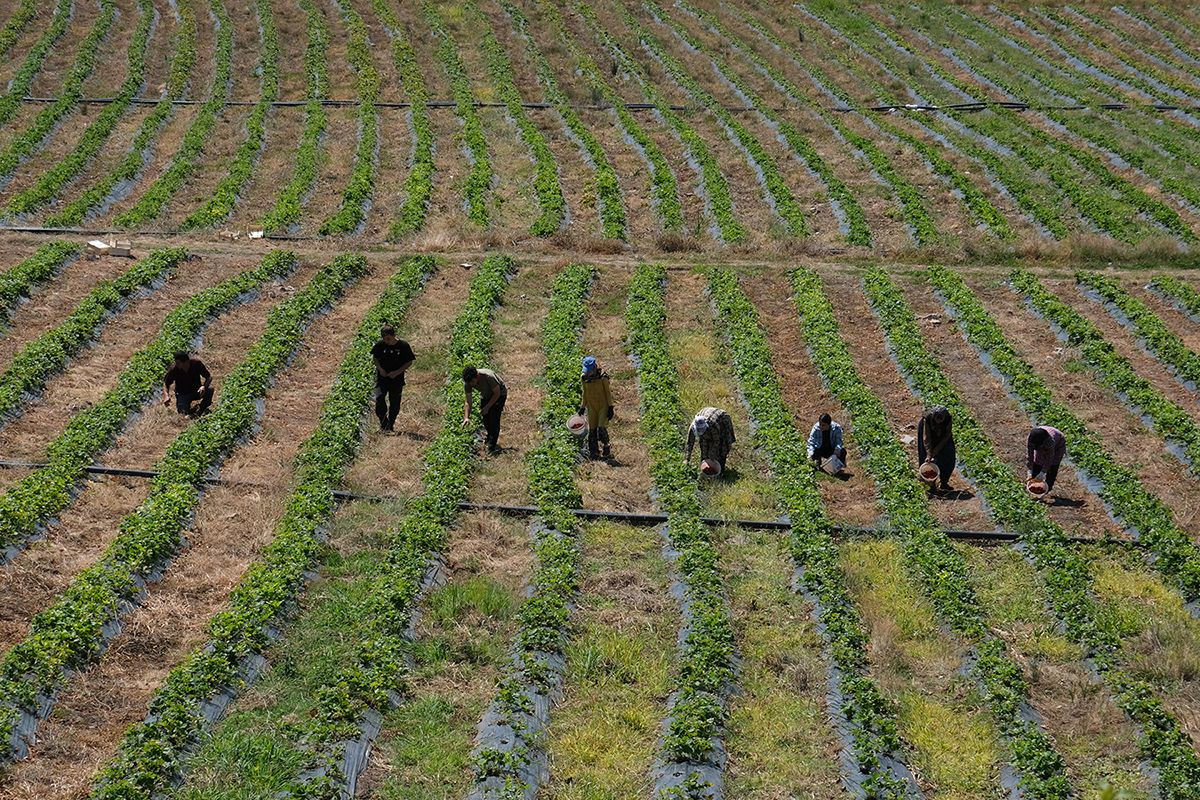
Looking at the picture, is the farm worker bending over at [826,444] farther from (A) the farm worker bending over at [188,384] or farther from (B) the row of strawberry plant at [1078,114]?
(B) the row of strawberry plant at [1078,114]

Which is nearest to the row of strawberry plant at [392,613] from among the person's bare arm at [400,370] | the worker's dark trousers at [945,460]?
the person's bare arm at [400,370]

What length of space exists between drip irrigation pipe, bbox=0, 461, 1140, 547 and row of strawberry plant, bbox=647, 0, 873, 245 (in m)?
14.3

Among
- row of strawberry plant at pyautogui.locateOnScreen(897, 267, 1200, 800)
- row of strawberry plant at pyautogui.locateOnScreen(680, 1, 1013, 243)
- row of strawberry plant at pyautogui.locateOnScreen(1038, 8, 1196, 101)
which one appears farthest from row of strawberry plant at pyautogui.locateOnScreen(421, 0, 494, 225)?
row of strawberry plant at pyautogui.locateOnScreen(1038, 8, 1196, 101)

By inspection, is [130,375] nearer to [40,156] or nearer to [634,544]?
[634,544]

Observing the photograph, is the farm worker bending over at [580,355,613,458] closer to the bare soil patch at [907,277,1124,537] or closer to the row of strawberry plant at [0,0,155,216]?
the bare soil patch at [907,277,1124,537]

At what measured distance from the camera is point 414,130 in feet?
124

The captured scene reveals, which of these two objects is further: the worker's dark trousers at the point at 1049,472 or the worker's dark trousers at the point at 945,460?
the worker's dark trousers at the point at 945,460

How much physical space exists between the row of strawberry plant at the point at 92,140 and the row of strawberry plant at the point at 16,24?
3.67m

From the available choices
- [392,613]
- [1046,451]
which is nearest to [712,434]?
[1046,451]

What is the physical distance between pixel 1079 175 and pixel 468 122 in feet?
53.0

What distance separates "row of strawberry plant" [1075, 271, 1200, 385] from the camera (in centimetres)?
2155

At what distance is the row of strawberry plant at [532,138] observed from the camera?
30.4m

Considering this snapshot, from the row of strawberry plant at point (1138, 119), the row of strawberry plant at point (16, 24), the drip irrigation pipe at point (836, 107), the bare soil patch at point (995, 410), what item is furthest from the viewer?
the row of strawberry plant at point (16, 24)

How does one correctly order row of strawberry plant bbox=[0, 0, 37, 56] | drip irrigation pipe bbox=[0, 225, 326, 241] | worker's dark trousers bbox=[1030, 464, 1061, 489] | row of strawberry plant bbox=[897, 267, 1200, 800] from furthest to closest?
row of strawberry plant bbox=[0, 0, 37, 56]
drip irrigation pipe bbox=[0, 225, 326, 241]
worker's dark trousers bbox=[1030, 464, 1061, 489]
row of strawberry plant bbox=[897, 267, 1200, 800]
